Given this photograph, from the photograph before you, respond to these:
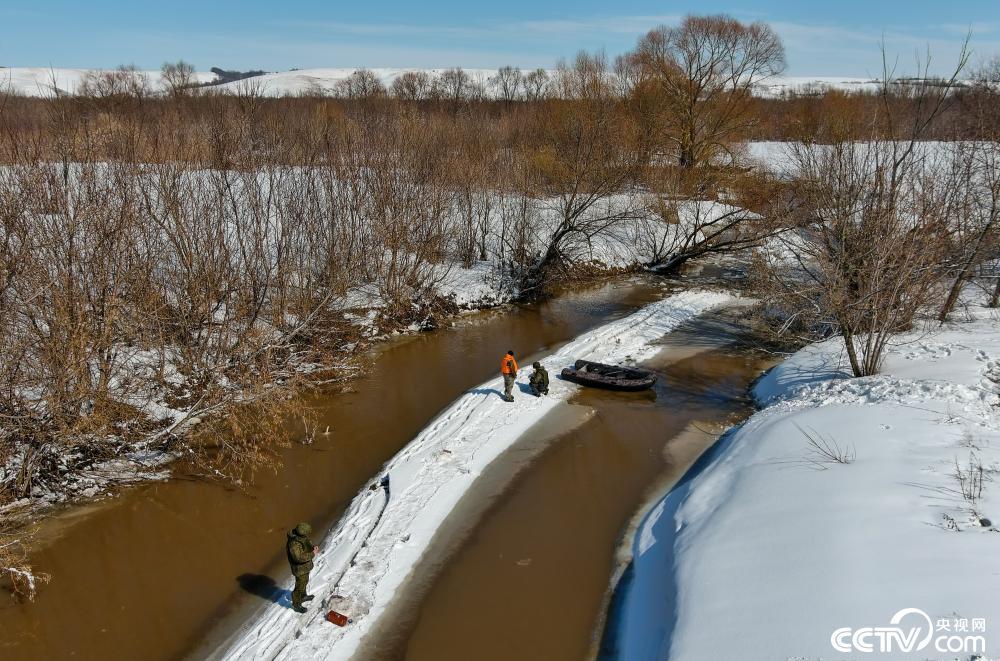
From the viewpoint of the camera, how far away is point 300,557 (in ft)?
28.7

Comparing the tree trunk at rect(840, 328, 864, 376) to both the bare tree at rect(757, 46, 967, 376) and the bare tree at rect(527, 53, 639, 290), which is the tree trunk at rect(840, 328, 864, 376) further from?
the bare tree at rect(527, 53, 639, 290)

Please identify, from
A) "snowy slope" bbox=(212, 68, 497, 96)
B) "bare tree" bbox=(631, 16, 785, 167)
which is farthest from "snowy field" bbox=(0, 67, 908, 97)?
"bare tree" bbox=(631, 16, 785, 167)

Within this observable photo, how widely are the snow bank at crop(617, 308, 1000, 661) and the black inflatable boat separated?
353 centimetres

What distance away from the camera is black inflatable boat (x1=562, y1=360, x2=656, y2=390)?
55.0 feet

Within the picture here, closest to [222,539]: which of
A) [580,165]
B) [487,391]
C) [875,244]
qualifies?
[487,391]

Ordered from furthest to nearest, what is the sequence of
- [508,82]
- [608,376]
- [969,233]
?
1. [508,82]
2. [969,233]
3. [608,376]

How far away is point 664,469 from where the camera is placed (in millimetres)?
13273

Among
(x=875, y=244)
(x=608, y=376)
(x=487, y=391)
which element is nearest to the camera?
(x=875, y=244)

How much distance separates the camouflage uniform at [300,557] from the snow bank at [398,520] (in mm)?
247

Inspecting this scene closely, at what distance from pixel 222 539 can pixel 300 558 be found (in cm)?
327

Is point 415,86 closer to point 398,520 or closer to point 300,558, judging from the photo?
point 398,520

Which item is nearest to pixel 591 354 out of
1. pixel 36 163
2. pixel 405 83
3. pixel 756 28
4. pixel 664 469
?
pixel 664 469

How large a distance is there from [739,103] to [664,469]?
3036 centimetres

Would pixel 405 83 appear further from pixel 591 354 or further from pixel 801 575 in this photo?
pixel 801 575
